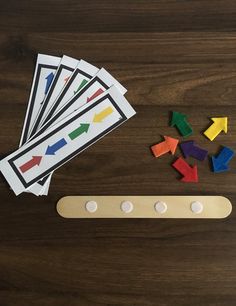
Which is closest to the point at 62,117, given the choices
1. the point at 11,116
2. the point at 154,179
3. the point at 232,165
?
the point at 11,116

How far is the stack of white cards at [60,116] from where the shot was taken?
30.6 inches

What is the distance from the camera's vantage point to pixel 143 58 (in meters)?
0.82

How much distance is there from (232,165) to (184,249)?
0.58ft

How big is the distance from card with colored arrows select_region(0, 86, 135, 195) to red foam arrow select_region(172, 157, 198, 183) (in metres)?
0.13

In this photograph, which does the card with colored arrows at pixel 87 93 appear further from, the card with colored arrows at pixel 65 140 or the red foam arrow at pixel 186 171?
the red foam arrow at pixel 186 171

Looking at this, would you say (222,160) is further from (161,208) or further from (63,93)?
(63,93)

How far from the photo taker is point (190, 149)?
0.78 meters

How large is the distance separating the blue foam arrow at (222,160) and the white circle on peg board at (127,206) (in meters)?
0.17

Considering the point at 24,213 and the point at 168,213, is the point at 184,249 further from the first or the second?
the point at 24,213

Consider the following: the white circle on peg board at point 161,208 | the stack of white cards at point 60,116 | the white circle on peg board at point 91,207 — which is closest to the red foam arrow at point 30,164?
the stack of white cards at point 60,116

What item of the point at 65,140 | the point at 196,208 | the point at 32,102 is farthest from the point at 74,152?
the point at 196,208

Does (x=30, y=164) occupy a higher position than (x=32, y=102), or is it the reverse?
(x=32, y=102)

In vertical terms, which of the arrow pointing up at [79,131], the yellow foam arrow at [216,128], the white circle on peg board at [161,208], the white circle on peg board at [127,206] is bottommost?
A: the white circle on peg board at [127,206]

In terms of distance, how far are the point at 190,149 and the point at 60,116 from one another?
25cm
